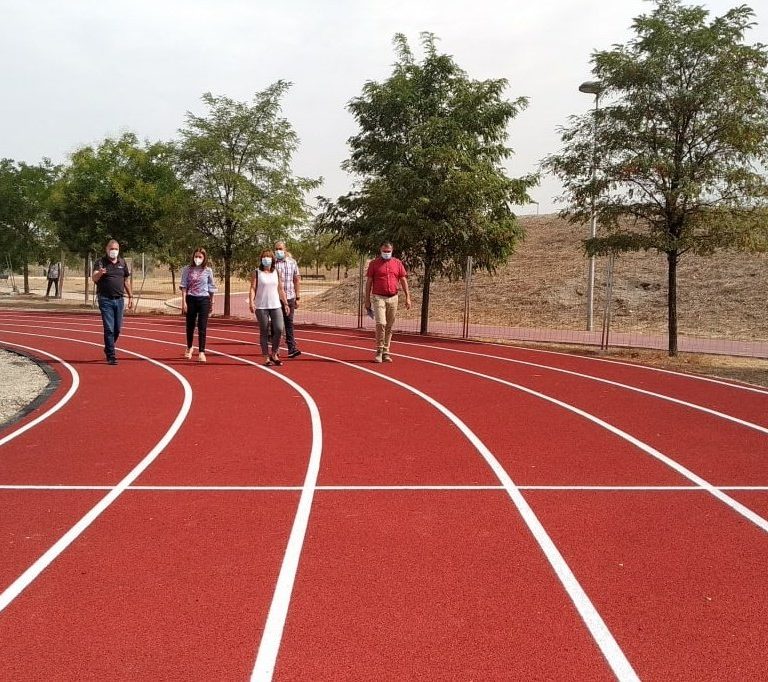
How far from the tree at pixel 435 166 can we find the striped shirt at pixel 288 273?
5.15 m

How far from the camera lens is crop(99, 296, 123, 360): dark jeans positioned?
11141mm

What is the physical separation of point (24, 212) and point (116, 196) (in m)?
10.1

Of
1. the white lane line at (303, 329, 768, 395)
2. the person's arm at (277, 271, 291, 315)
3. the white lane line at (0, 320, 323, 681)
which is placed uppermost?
the person's arm at (277, 271, 291, 315)

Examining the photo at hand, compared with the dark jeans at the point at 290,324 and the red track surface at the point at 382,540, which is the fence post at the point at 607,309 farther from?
the red track surface at the point at 382,540

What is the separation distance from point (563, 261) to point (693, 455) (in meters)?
30.1

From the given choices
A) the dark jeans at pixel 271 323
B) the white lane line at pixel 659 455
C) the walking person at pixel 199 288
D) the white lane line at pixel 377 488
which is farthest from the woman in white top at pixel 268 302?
the white lane line at pixel 377 488

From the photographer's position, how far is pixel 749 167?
13375 mm

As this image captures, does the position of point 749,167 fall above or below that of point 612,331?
above

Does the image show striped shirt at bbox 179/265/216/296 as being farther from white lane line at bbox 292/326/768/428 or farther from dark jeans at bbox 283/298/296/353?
white lane line at bbox 292/326/768/428

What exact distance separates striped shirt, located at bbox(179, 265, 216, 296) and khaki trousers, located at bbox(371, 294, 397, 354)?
2605 millimetres

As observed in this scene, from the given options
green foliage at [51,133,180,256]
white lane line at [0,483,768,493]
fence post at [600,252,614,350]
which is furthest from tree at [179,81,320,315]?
white lane line at [0,483,768,493]

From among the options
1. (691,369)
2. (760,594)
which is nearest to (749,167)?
(691,369)

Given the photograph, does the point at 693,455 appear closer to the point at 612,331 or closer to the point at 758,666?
the point at 758,666

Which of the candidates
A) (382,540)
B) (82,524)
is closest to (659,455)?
(382,540)
